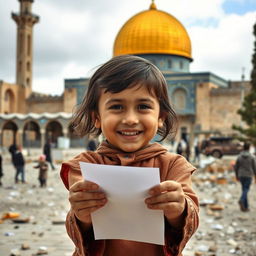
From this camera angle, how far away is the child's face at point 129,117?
70.6 inches

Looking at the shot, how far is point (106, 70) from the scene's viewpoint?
189cm

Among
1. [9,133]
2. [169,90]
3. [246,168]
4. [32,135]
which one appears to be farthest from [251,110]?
[9,133]

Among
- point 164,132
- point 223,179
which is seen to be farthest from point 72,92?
point 164,132

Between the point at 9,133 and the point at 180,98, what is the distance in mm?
19678

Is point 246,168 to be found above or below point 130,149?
below

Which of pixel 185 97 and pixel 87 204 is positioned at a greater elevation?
pixel 185 97

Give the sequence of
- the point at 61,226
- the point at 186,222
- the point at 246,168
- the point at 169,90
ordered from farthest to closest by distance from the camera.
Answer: the point at 169,90, the point at 246,168, the point at 61,226, the point at 186,222

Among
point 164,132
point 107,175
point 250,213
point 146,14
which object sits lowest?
point 250,213

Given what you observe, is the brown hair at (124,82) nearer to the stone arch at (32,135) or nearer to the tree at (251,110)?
the tree at (251,110)

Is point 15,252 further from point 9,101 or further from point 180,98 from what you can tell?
point 9,101

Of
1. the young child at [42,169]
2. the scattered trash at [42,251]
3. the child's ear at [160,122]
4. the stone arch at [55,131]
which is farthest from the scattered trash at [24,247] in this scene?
the stone arch at [55,131]

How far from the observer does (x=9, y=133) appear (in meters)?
48.1

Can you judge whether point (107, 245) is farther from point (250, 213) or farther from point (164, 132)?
point (250, 213)

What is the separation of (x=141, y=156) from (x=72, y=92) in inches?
1792
